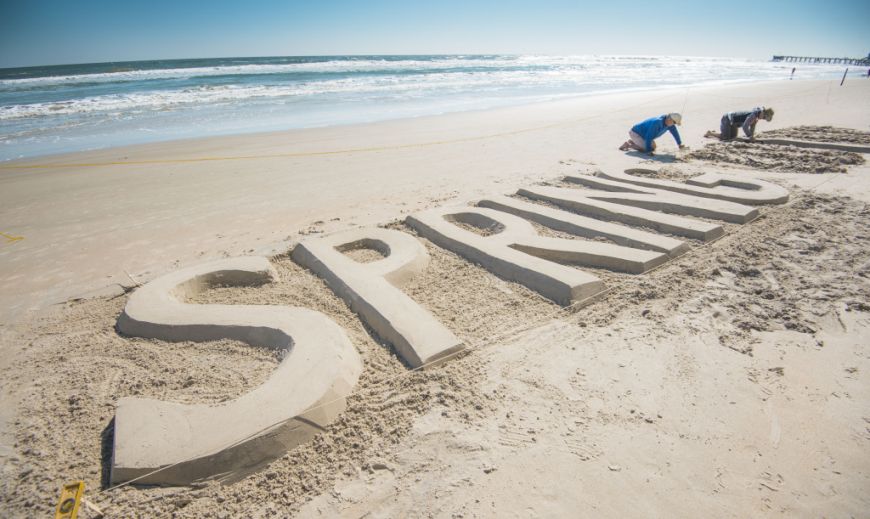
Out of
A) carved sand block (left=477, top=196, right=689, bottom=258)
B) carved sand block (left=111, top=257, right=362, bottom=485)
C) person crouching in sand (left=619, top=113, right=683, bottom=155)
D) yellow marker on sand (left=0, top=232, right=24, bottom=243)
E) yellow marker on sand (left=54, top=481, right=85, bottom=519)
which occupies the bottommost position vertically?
yellow marker on sand (left=0, top=232, right=24, bottom=243)

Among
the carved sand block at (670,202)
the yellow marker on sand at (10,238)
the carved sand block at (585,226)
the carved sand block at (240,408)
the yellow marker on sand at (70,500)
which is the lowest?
the yellow marker on sand at (10,238)

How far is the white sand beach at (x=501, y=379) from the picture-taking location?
2.09 m

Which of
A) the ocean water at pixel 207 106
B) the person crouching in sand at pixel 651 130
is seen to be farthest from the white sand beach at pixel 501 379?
the ocean water at pixel 207 106

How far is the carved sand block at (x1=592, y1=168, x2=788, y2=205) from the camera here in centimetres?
601

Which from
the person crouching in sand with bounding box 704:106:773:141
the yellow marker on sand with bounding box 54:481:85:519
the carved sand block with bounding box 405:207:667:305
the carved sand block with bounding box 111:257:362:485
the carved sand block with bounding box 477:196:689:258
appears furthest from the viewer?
the person crouching in sand with bounding box 704:106:773:141

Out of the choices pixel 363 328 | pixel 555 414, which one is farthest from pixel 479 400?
pixel 363 328

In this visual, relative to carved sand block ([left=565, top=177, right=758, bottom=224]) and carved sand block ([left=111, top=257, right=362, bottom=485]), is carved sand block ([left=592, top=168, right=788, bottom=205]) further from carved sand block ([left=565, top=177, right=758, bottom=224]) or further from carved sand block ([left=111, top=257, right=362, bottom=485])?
carved sand block ([left=111, top=257, right=362, bottom=485])

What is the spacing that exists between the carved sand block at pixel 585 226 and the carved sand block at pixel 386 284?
1590 mm

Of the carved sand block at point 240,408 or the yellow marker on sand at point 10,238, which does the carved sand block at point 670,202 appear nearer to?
the carved sand block at point 240,408

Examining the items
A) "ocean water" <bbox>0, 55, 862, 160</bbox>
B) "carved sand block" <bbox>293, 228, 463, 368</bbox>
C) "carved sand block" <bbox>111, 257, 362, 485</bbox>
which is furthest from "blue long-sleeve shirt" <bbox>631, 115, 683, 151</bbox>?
"ocean water" <bbox>0, 55, 862, 160</bbox>

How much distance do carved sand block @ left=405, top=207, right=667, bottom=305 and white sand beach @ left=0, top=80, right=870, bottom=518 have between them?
5.6 inches

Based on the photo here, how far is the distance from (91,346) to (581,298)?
12.7 ft

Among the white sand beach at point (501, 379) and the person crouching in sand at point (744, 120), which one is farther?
the person crouching in sand at point (744, 120)

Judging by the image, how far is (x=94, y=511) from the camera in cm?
202
